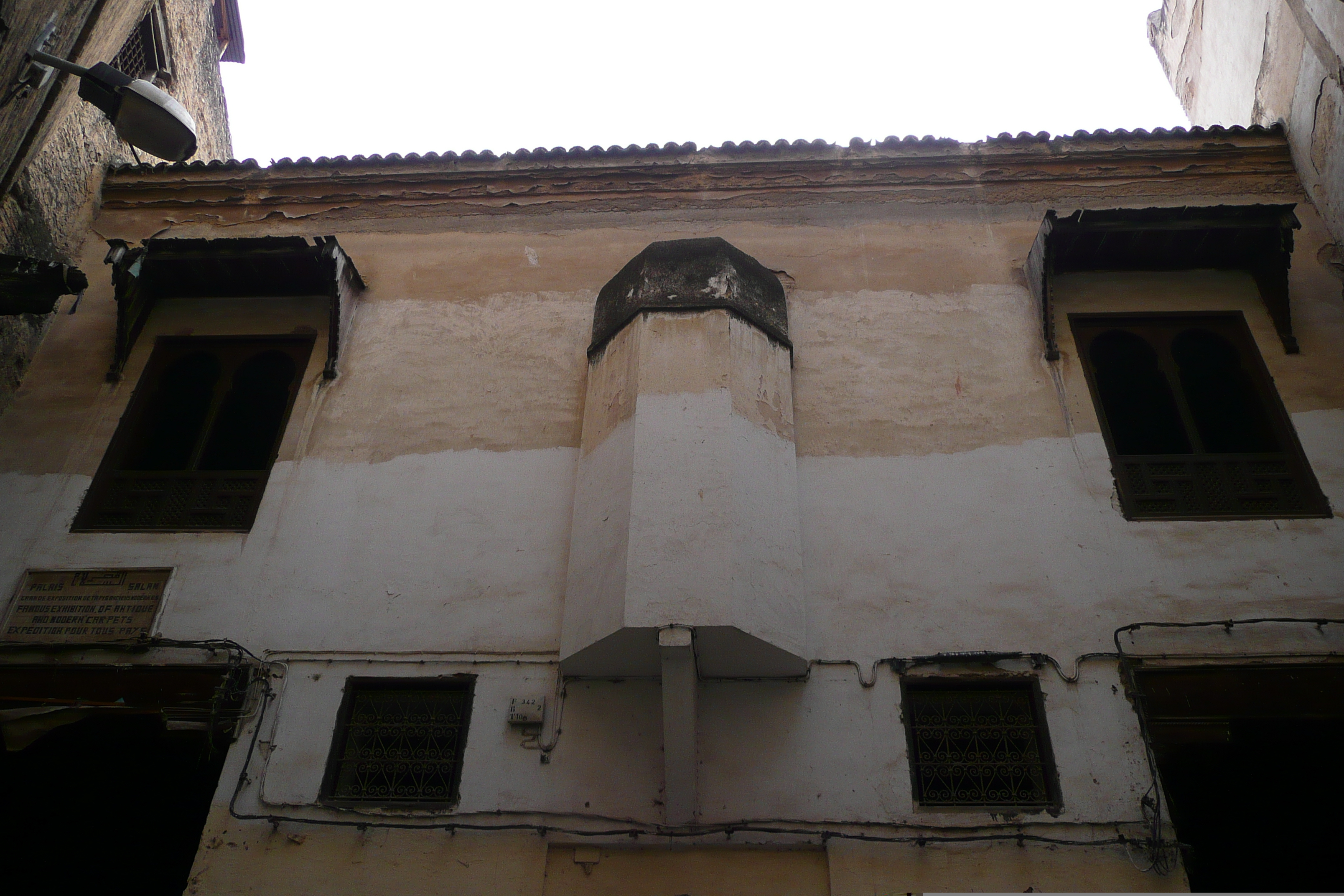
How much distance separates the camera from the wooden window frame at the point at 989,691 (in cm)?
510

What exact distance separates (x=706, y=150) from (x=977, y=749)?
556 cm

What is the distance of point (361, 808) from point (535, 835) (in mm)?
1014

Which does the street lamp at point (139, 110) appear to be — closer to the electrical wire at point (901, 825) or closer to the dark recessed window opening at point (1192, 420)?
the electrical wire at point (901, 825)

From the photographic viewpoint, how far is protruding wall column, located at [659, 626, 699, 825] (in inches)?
200

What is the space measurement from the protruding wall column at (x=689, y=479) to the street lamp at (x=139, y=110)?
10.1ft

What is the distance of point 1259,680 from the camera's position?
210 inches

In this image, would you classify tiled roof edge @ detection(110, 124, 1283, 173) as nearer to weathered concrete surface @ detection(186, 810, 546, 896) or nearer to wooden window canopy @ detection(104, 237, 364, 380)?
wooden window canopy @ detection(104, 237, 364, 380)

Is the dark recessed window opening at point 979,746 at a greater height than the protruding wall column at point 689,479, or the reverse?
the protruding wall column at point 689,479

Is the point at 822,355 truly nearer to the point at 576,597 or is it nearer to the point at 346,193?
the point at 576,597

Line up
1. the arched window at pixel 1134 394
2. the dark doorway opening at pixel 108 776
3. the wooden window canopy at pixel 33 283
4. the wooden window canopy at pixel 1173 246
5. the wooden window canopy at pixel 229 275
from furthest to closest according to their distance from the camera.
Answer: the wooden window canopy at pixel 229 275, the arched window at pixel 1134 394, the wooden window canopy at pixel 1173 246, the wooden window canopy at pixel 33 283, the dark doorway opening at pixel 108 776

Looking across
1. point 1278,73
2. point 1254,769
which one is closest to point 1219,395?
point 1254,769

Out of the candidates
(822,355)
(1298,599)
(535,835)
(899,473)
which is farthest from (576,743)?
(1298,599)

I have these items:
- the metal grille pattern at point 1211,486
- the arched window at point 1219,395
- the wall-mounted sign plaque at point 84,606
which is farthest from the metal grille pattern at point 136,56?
the arched window at point 1219,395

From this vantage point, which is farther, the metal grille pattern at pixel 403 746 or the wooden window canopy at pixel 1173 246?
the wooden window canopy at pixel 1173 246
